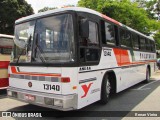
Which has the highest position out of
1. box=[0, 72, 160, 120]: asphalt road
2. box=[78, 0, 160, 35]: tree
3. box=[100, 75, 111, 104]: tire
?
box=[78, 0, 160, 35]: tree

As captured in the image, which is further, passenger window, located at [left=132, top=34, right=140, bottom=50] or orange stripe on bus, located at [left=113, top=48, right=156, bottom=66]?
passenger window, located at [left=132, top=34, right=140, bottom=50]

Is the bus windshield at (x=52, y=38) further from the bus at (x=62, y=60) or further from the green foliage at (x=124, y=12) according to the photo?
the green foliage at (x=124, y=12)

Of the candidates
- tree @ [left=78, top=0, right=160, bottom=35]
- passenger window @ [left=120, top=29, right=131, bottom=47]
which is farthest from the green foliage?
passenger window @ [left=120, top=29, right=131, bottom=47]

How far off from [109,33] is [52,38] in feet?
8.77

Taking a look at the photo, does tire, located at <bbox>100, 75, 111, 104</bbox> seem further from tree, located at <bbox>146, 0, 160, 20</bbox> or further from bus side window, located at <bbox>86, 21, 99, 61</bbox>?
tree, located at <bbox>146, 0, 160, 20</bbox>

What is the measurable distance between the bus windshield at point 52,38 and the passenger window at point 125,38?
388cm

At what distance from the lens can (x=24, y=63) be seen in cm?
656

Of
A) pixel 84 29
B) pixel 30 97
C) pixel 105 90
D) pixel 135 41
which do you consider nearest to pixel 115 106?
pixel 105 90

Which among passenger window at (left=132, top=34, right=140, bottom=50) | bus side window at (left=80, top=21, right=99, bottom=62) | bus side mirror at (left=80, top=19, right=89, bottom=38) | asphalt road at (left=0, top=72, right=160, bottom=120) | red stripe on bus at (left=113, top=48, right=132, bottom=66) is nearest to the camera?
bus side mirror at (left=80, top=19, right=89, bottom=38)

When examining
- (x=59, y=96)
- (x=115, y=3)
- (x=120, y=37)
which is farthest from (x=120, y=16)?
(x=59, y=96)

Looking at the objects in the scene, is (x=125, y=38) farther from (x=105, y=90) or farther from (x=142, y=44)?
(x=142, y=44)

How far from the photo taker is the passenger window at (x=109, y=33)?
794 cm

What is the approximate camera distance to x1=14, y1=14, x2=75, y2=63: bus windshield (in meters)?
5.90

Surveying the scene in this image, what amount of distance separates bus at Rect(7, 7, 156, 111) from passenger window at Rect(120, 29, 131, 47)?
163cm
